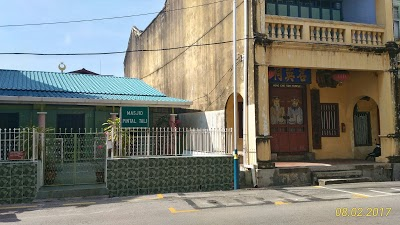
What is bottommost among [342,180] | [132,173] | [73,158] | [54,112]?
[342,180]

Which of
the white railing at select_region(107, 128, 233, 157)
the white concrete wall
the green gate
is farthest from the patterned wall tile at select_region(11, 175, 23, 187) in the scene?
the white concrete wall

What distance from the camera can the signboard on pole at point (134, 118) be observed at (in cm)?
1178

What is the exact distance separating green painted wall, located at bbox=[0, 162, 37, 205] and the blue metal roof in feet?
14.4

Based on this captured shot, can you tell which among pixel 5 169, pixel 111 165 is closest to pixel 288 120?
pixel 111 165

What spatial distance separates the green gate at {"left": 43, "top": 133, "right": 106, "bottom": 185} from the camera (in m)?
9.66

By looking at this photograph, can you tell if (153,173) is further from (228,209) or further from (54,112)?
(54,112)

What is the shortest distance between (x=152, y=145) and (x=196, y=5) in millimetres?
8614

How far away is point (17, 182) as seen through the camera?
8.78 m

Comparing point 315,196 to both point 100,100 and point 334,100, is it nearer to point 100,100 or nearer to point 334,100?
point 334,100

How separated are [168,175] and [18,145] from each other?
157 inches

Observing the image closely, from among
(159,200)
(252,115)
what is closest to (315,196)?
(252,115)

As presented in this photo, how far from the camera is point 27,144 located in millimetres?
9164

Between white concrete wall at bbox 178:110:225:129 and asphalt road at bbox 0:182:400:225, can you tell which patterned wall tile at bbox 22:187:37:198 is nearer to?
asphalt road at bbox 0:182:400:225

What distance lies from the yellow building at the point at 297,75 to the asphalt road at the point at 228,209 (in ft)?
7.52
